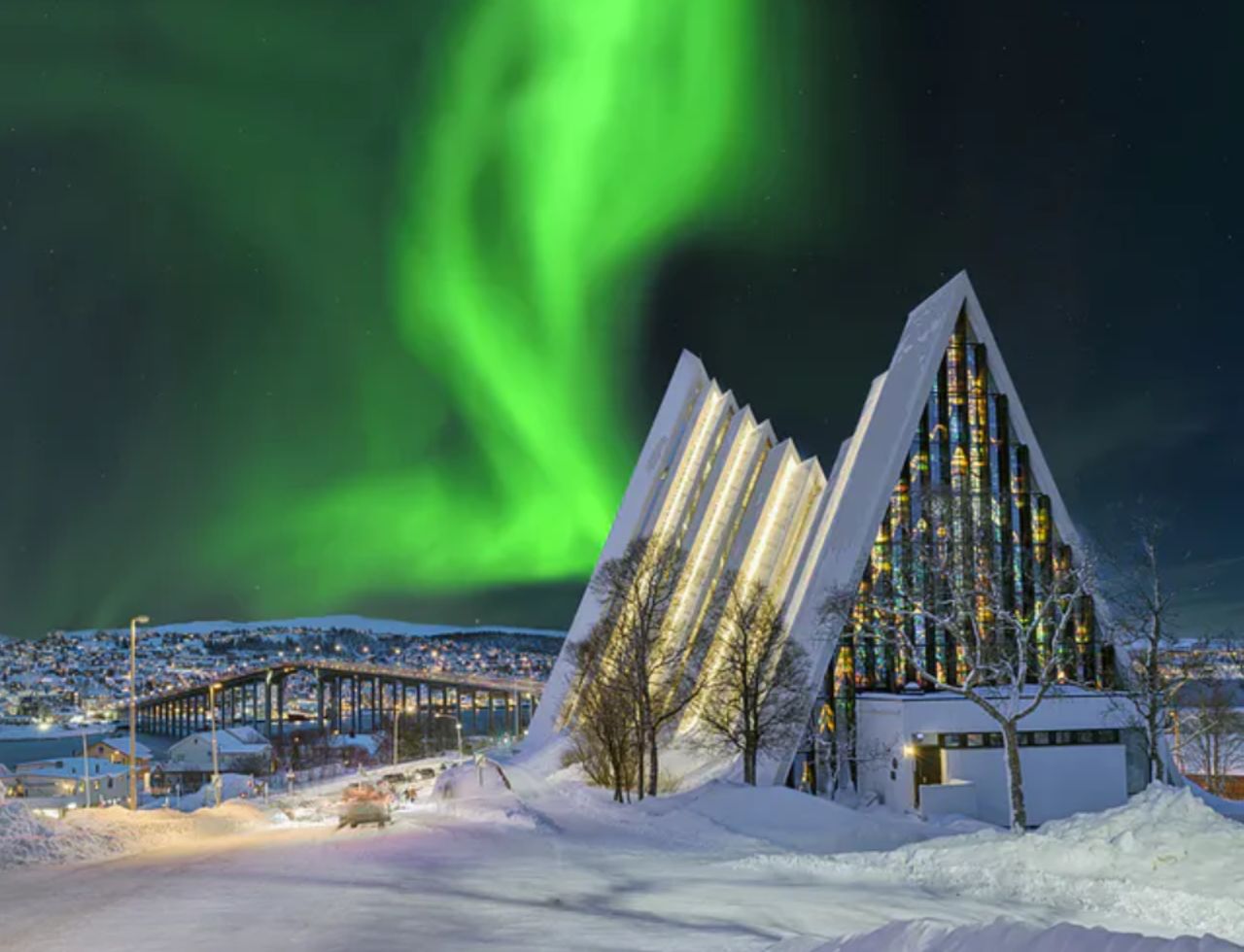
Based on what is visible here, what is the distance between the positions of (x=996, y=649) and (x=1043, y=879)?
1906 centimetres

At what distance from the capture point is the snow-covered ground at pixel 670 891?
12.3 meters

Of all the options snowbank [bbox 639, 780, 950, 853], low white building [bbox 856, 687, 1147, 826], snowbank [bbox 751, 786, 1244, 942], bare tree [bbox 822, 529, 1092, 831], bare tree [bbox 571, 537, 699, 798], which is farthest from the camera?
bare tree [bbox 571, 537, 699, 798]

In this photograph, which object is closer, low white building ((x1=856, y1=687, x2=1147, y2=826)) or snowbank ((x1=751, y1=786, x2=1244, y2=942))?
snowbank ((x1=751, y1=786, x2=1244, y2=942))

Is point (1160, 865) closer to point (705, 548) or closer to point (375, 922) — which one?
point (375, 922)

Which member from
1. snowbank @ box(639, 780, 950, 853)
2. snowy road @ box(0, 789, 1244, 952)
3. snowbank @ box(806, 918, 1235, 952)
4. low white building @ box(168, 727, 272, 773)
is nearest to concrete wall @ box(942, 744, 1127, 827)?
snowbank @ box(639, 780, 950, 853)

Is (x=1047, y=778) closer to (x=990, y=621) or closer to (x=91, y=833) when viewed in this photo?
(x=990, y=621)

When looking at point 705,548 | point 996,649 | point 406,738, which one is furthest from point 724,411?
point 406,738

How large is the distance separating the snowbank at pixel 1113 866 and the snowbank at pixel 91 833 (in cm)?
1238

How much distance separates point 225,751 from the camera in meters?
146

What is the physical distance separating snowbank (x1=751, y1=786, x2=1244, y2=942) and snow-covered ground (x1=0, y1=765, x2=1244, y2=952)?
35mm

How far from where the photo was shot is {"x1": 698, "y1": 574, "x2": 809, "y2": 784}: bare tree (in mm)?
43188

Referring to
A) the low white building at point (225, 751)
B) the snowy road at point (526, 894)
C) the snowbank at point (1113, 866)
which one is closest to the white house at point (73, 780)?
the low white building at point (225, 751)

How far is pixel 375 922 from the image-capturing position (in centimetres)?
1341

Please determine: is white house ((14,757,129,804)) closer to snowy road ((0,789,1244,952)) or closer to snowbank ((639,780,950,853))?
snowbank ((639,780,950,853))
